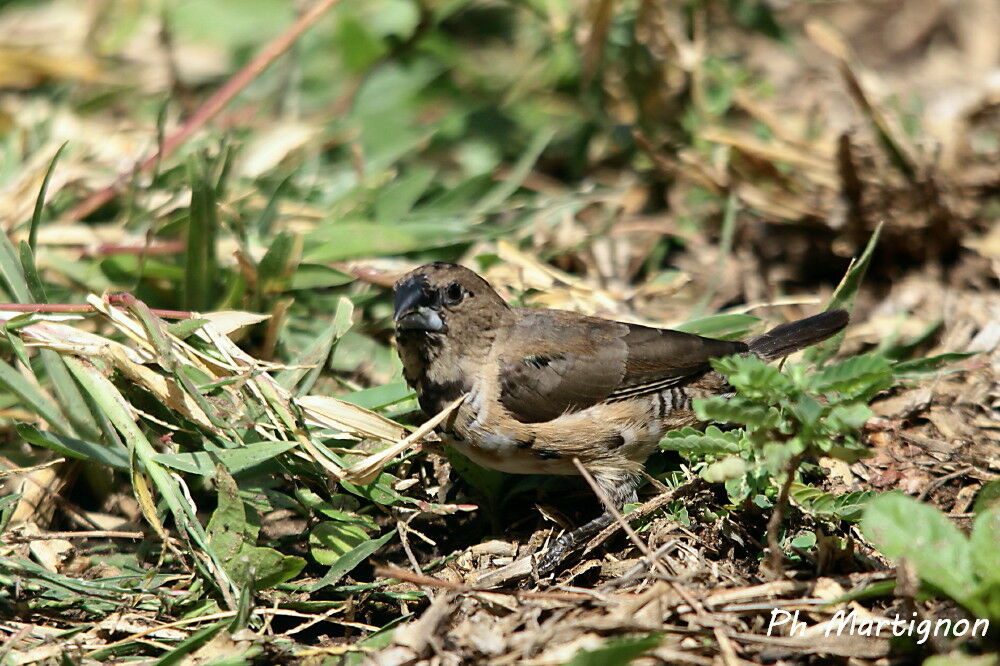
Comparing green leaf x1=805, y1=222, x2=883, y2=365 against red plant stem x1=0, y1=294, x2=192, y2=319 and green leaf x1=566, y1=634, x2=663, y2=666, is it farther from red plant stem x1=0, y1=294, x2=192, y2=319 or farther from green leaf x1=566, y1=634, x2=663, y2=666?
red plant stem x1=0, y1=294, x2=192, y2=319

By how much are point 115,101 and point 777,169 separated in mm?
3614

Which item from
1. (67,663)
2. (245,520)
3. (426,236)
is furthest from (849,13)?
(67,663)

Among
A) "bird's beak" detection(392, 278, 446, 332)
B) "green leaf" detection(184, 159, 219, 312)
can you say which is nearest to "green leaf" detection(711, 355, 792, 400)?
"bird's beak" detection(392, 278, 446, 332)

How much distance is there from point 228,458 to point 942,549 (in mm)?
2133

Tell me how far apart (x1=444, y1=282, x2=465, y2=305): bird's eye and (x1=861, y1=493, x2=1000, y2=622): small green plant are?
1633mm

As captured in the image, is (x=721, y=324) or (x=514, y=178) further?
(x=514, y=178)

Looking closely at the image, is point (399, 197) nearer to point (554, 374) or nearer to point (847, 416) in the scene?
point (554, 374)

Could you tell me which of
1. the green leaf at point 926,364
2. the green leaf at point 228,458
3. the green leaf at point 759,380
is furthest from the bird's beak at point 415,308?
the green leaf at point 926,364

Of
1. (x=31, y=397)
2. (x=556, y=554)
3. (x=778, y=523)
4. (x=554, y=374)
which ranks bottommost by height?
(x=556, y=554)

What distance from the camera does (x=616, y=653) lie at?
248 cm

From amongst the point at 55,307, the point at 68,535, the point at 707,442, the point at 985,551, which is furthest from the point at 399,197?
the point at 985,551

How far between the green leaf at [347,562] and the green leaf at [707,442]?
3.30 feet

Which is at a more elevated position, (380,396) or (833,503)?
(380,396)

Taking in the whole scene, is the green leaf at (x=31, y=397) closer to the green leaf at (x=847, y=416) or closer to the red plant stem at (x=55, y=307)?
the red plant stem at (x=55, y=307)
